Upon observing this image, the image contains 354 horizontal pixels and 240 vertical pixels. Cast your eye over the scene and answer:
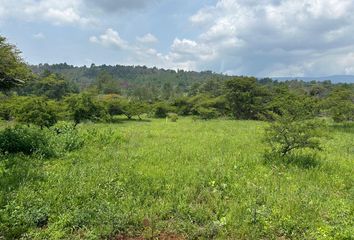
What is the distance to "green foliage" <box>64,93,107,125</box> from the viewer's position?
2519cm

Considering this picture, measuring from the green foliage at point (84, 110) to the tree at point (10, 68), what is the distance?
11.6 metres

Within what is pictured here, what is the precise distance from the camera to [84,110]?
2539cm

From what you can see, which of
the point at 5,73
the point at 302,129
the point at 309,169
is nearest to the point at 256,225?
the point at 309,169

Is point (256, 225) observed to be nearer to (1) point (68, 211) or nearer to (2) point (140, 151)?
(1) point (68, 211)

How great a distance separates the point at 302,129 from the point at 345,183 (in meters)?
2.63

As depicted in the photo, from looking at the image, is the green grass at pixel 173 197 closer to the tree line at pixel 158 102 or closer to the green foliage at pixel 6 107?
the tree line at pixel 158 102

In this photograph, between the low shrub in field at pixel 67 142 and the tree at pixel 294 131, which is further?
the low shrub in field at pixel 67 142

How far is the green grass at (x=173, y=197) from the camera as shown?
21.5ft

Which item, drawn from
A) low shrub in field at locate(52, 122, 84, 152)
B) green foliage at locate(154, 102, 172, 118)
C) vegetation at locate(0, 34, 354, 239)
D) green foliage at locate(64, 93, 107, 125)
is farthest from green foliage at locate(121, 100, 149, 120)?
low shrub in field at locate(52, 122, 84, 152)

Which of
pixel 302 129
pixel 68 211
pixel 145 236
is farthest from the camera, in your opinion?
pixel 302 129

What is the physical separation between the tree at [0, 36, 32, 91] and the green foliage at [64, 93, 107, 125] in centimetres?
1161

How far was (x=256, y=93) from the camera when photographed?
136ft

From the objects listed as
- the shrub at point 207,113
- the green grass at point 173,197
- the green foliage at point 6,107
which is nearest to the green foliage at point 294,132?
the green grass at point 173,197

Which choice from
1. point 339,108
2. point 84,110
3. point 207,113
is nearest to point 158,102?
point 207,113
